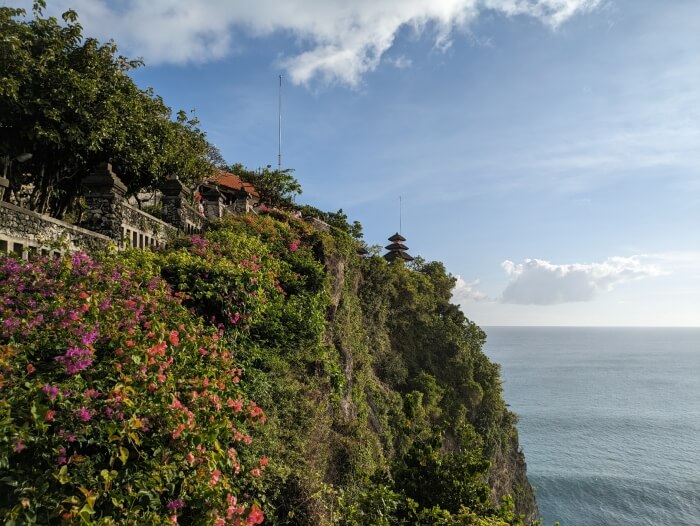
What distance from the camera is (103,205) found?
35.0 feet

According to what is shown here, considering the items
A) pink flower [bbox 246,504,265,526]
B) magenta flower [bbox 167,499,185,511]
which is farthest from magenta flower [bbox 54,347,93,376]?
pink flower [bbox 246,504,265,526]

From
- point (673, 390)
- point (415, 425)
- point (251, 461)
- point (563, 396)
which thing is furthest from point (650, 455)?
point (251, 461)

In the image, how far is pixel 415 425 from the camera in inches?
948

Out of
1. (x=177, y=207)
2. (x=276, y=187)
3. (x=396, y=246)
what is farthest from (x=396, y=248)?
(x=177, y=207)

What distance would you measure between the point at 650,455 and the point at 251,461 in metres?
63.4

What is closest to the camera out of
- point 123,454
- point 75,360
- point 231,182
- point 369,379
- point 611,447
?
point 123,454

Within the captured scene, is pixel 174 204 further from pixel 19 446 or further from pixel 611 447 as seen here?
pixel 611 447

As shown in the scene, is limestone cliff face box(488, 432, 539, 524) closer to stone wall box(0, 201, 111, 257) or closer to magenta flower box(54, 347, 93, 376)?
stone wall box(0, 201, 111, 257)

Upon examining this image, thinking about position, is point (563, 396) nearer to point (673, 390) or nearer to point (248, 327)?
point (673, 390)

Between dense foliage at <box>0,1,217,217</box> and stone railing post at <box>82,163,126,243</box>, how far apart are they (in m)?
A: 2.03

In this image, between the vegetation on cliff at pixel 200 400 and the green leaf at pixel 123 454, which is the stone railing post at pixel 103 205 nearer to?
the vegetation on cliff at pixel 200 400

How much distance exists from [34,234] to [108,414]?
5.73 meters

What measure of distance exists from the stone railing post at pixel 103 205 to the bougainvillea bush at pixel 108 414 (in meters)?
3.76

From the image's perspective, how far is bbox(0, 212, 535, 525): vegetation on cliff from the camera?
3.80 m
